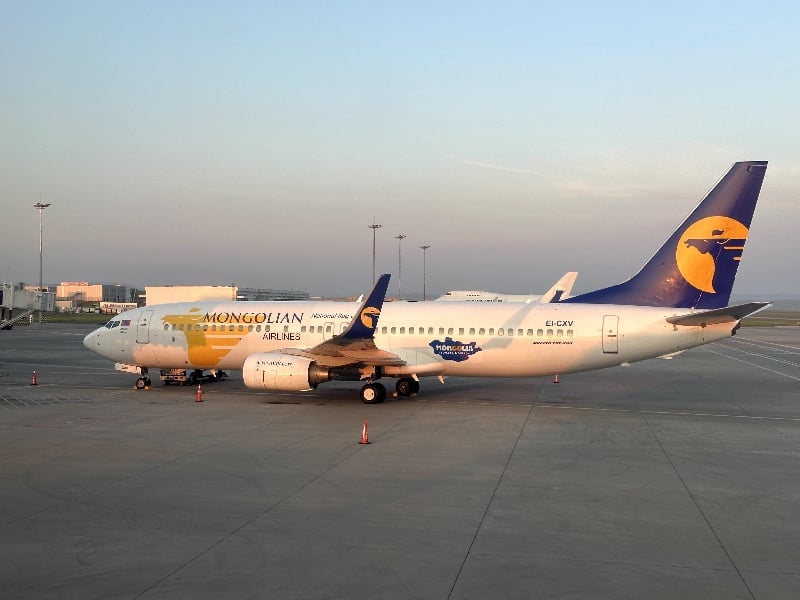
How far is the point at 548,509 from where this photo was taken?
1238 cm

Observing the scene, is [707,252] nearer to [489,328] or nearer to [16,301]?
[489,328]

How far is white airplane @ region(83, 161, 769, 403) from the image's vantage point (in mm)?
24250

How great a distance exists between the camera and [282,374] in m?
24.3

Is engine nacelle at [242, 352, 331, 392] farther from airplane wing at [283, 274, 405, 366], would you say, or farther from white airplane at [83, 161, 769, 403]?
airplane wing at [283, 274, 405, 366]

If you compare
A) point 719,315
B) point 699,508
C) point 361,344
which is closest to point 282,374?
point 361,344

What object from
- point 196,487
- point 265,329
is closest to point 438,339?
point 265,329

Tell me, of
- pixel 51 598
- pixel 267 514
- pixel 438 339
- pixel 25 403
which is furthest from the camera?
pixel 438 339

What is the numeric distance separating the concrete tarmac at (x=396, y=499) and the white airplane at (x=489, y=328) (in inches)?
61.4

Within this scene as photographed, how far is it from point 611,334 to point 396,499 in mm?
14374

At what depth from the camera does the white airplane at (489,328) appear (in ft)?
79.6

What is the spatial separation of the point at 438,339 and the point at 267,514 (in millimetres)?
15213

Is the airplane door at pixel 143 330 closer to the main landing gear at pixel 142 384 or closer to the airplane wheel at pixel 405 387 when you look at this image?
the main landing gear at pixel 142 384

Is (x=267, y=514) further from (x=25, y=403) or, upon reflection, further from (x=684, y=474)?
(x=25, y=403)

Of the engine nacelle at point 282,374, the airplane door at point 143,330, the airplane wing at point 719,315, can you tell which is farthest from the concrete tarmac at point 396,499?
the airplane door at point 143,330
